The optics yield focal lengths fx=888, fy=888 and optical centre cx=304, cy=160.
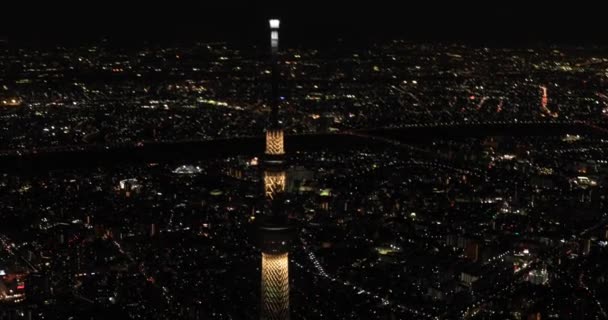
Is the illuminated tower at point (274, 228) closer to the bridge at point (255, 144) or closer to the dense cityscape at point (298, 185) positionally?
the dense cityscape at point (298, 185)

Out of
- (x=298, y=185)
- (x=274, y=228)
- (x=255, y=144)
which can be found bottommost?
(x=255, y=144)

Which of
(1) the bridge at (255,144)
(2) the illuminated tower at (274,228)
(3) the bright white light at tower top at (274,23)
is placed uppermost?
(3) the bright white light at tower top at (274,23)

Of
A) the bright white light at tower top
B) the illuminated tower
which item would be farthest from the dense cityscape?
the bright white light at tower top

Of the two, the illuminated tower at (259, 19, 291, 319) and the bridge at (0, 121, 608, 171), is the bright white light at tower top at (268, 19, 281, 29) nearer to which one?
the illuminated tower at (259, 19, 291, 319)

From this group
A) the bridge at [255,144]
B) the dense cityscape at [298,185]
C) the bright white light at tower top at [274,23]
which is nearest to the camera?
the bright white light at tower top at [274,23]

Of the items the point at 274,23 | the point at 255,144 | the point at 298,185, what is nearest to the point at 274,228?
the point at 274,23

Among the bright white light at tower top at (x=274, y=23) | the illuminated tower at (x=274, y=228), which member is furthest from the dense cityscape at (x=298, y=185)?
the bright white light at tower top at (x=274, y=23)

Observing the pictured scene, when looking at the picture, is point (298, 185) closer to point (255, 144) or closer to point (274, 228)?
point (255, 144)
